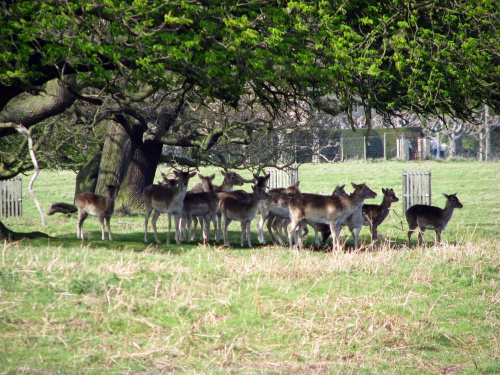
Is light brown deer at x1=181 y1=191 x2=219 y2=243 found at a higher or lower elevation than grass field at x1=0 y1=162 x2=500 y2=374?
higher

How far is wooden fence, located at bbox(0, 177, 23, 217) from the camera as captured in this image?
25234 mm

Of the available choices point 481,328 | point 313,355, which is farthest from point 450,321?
point 313,355

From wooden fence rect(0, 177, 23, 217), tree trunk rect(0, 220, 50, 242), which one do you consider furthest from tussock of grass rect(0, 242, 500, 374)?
wooden fence rect(0, 177, 23, 217)

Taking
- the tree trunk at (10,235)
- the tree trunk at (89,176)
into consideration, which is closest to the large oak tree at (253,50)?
the tree trunk at (10,235)

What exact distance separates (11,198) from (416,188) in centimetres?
1643

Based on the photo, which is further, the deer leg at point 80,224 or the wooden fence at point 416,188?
the wooden fence at point 416,188

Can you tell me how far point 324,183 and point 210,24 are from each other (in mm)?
26755

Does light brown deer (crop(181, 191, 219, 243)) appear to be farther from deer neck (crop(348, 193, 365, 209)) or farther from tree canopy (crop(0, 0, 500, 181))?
deer neck (crop(348, 193, 365, 209))

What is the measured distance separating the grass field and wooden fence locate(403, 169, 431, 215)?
606 inches

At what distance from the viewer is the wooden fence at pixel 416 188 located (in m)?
27.5

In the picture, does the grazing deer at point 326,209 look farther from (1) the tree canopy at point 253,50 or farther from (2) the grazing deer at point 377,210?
(1) the tree canopy at point 253,50

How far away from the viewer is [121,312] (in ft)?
27.5

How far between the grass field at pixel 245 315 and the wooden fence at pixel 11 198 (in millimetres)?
14648

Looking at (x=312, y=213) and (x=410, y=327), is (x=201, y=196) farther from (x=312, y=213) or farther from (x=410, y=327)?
(x=410, y=327)
